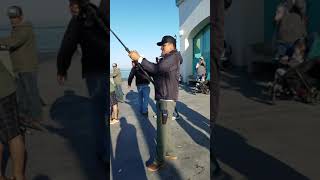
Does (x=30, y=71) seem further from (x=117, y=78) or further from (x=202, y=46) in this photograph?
(x=202, y=46)

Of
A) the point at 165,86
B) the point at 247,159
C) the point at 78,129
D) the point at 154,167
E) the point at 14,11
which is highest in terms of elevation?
the point at 14,11

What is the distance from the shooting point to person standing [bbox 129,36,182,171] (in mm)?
1132

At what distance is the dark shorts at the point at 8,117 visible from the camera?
3.31 ft

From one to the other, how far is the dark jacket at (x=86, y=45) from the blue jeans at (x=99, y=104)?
29 mm

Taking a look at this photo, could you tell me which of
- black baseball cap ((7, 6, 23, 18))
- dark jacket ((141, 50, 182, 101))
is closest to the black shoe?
dark jacket ((141, 50, 182, 101))

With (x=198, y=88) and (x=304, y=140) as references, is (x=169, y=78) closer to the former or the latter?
(x=198, y=88)

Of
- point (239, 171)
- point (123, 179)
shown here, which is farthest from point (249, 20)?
point (123, 179)

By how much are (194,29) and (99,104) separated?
37 cm

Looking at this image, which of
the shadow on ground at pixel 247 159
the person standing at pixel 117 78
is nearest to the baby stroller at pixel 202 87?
the shadow on ground at pixel 247 159

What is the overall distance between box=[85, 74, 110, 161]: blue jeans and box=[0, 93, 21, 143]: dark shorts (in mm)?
223

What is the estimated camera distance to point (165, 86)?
4.53 ft

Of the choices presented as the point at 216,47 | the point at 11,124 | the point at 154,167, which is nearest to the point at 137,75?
the point at 216,47

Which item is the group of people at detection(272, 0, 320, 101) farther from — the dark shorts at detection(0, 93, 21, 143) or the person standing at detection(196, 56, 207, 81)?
the dark shorts at detection(0, 93, 21, 143)

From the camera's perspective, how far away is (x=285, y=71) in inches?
37.5
